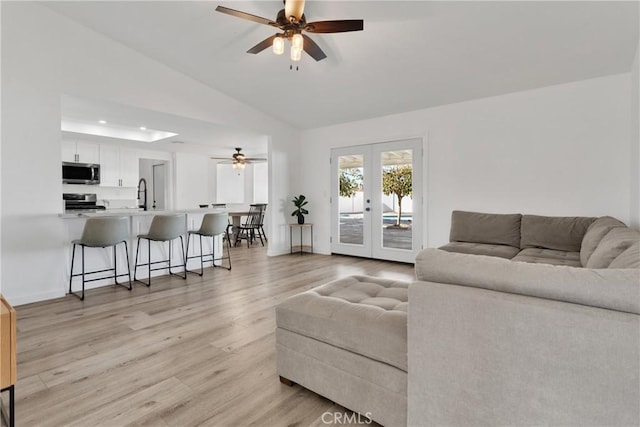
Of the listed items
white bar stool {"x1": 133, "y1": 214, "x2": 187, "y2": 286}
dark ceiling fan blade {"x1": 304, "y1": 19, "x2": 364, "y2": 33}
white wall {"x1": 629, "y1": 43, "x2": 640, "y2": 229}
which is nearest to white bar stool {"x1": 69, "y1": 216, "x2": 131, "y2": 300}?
white bar stool {"x1": 133, "y1": 214, "x2": 187, "y2": 286}

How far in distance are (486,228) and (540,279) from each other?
330 centimetres

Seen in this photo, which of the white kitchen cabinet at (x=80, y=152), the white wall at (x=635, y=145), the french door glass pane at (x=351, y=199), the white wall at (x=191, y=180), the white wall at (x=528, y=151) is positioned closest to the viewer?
the white wall at (x=635, y=145)

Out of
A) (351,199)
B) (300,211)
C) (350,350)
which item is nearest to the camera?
(350,350)

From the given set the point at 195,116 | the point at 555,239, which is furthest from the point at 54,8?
the point at 555,239

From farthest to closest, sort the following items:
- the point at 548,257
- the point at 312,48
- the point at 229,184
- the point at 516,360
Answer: the point at 229,184 < the point at 548,257 < the point at 312,48 < the point at 516,360

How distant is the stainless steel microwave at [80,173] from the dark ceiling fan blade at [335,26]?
20.2ft

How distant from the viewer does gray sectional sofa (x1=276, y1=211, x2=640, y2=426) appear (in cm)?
100

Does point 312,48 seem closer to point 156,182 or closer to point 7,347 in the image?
point 7,347

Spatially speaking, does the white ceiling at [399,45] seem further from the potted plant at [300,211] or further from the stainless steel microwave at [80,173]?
the stainless steel microwave at [80,173]

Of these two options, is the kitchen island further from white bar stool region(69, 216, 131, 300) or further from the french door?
the french door

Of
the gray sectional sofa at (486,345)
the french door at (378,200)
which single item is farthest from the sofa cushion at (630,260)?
the french door at (378,200)

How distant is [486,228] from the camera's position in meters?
4.13

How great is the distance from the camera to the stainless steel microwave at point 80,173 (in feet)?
21.3

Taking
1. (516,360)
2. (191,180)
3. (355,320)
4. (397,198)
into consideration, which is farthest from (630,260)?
(191,180)
